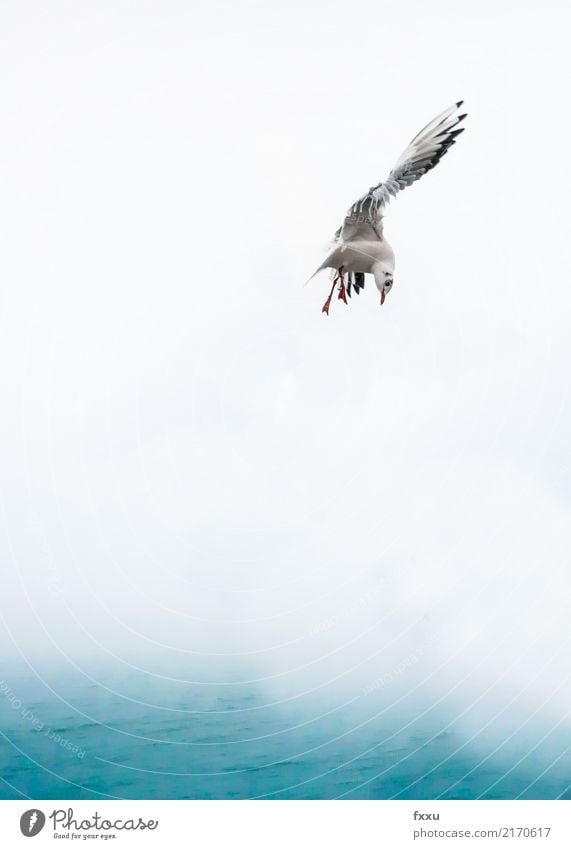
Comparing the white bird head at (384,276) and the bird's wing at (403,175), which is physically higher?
the bird's wing at (403,175)

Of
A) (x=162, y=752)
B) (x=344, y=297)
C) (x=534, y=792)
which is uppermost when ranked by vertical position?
(x=344, y=297)

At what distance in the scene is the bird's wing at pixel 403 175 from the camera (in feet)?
15.1

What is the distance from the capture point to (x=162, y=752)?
761 cm

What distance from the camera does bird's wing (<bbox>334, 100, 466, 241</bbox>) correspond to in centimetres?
459

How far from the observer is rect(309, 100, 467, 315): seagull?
4.60 metres

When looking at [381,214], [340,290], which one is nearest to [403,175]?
[381,214]

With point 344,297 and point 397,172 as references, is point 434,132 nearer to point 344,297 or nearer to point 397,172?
point 397,172

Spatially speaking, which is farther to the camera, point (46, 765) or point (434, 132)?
point (46, 765)

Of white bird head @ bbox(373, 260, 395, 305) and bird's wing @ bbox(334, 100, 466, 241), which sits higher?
bird's wing @ bbox(334, 100, 466, 241)

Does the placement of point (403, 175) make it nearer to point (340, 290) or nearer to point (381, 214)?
point (381, 214)
